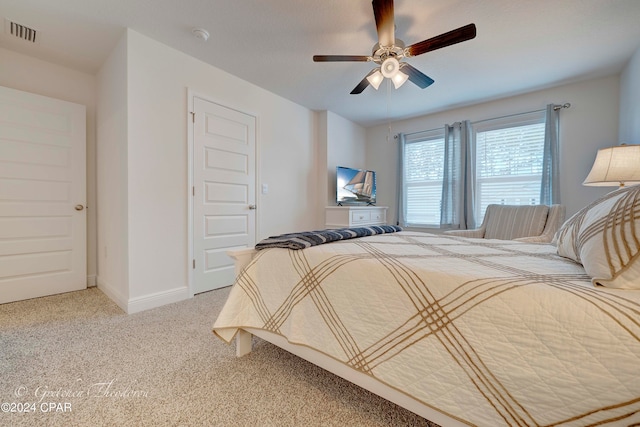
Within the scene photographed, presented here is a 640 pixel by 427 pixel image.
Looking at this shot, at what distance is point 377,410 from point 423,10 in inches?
99.3

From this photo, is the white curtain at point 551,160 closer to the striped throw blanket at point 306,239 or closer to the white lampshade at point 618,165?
the white lampshade at point 618,165

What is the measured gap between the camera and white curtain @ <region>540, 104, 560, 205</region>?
306 centimetres

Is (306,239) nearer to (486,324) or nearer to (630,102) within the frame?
(486,324)

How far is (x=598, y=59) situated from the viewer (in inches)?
99.5

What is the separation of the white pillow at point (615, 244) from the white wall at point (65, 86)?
387cm

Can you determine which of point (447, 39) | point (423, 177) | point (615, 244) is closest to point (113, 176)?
point (447, 39)

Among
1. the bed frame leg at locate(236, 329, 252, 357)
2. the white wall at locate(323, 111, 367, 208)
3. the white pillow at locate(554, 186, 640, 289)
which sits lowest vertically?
the bed frame leg at locate(236, 329, 252, 357)

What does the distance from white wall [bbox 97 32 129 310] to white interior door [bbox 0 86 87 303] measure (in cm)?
17

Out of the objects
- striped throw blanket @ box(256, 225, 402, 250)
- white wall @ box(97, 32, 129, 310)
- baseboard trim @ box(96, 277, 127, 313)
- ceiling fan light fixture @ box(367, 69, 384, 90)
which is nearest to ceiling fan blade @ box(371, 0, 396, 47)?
ceiling fan light fixture @ box(367, 69, 384, 90)

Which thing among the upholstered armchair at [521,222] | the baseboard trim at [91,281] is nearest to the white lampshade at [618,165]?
Result: the upholstered armchair at [521,222]

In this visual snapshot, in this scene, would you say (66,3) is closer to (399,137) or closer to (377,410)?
(377,410)

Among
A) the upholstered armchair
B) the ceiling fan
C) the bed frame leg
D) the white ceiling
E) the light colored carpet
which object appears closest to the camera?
the light colored carpet

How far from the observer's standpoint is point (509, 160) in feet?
11.3

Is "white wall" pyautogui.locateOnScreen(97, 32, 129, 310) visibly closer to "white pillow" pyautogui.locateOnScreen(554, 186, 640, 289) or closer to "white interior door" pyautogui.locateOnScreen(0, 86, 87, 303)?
"white interior door" pyautogui.locateOnScreen(0, 86, 87, 303)
